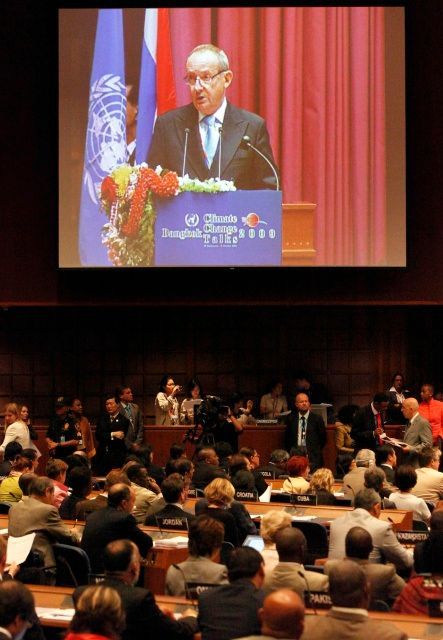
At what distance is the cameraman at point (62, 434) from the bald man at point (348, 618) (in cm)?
893

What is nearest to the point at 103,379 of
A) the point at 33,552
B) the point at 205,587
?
the point at 33,552

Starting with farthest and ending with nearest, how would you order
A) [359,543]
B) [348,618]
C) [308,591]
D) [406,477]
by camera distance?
[406,477] → [359,543] → [308,591] → [348,618]

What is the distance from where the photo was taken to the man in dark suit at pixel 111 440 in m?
12.8

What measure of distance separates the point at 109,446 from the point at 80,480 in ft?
15.9

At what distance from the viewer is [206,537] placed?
576cm

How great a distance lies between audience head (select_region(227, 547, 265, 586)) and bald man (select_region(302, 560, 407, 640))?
24.2 inches

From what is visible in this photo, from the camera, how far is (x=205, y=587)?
17.9 feet

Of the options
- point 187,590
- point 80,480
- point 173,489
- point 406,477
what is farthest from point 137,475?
point 187,590

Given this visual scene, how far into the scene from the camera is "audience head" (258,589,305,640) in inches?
155

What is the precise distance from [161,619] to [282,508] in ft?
12.6

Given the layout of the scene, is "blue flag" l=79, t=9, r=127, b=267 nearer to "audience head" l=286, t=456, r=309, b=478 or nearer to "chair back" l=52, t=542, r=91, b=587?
"audience head" l=286, t=456, r=309, b=478

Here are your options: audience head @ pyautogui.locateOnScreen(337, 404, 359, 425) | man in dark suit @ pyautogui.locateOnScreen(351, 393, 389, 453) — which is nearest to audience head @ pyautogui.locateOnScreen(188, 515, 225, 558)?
man in dark suit @ pyautogui.locateOnScreen(351, 393, 389, 453)

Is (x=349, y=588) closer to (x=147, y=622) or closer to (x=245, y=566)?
(x=245, y=566)

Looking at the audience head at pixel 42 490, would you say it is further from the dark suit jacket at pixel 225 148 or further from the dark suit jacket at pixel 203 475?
the dark suit jacket at pixel 225 148
